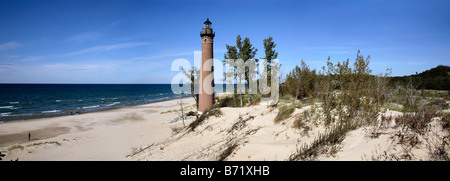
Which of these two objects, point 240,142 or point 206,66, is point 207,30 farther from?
point 240,142

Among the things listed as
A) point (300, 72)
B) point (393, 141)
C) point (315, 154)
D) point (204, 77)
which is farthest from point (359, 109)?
point (204, 77)

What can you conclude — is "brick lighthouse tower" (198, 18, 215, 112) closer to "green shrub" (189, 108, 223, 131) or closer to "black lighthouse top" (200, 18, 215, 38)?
"black lighthouse top" (200, 18, 215, 38)

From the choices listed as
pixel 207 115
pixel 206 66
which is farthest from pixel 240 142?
pixel 206 66

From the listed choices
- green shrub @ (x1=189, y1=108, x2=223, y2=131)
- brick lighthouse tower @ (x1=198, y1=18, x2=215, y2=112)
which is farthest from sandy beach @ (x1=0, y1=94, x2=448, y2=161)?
brick lighthouse tower @ (x1=198, y1=18, x2=215, y2=112)

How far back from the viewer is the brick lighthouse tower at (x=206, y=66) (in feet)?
80.4

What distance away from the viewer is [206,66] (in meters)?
24.5

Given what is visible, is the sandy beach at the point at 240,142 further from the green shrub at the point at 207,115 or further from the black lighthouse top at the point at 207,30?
the black lighthouse top at the point at 207,30

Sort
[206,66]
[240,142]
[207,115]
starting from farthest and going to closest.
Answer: [206,66]
[207,115]
[240,142]

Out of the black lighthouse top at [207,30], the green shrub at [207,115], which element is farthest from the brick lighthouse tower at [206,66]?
the green shrub at [207,115]

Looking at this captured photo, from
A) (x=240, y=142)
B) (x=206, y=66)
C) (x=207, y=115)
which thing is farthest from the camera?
(x=206, y=66)

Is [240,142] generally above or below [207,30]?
below

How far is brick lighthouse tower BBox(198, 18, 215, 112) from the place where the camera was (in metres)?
24.5
